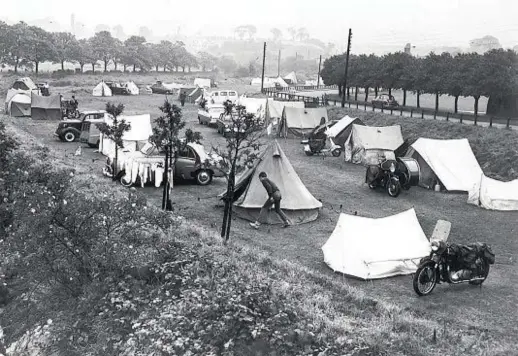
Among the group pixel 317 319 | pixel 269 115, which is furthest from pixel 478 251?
pixel 269 115

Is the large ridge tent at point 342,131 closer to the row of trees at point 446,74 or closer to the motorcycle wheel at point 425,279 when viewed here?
the row of trees at point 446,74

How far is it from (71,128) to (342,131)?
1558 cm

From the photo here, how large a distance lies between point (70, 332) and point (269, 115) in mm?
30379

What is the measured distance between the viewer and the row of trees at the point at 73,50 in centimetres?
7394

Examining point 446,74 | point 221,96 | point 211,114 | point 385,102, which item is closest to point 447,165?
point 446,74

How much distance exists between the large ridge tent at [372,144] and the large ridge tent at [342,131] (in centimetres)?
304

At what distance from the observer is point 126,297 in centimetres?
1012

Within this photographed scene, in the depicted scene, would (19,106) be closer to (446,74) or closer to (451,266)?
(446,74)

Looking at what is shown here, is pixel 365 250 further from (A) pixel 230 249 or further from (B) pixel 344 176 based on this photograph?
(B) pixel 344 176

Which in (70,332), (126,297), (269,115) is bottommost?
(70,332)

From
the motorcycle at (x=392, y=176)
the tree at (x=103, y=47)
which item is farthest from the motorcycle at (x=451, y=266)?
the tree at (x=103, y=47)

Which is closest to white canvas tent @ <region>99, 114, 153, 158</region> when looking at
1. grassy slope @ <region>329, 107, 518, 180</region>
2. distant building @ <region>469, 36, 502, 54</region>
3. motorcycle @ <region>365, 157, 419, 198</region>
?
motorcycle @ <region>365, 157, 419, 198</region>

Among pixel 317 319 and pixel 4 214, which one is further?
pixel 4 214

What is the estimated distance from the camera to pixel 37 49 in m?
75.1
